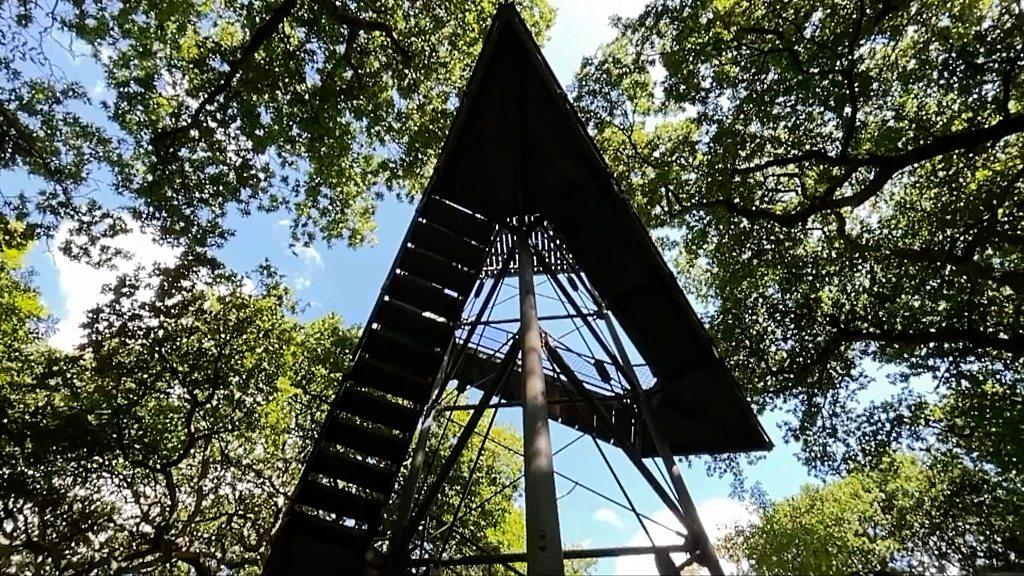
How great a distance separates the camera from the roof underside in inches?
268

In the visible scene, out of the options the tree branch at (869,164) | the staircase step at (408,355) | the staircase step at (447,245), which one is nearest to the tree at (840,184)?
the tree branch at (869,164)

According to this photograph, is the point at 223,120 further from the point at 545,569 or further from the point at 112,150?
the point at 545,569

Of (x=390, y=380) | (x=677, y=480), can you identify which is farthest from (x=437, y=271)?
(x=677, y=480)

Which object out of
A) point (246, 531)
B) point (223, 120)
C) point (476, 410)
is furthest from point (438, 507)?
point (223, 120)

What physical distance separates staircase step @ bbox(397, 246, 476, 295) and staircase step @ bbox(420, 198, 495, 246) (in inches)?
26.4

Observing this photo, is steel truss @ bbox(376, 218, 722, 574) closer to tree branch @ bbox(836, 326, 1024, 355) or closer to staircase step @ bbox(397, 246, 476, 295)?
staircase step @ bbox(397, 246, 476, 295)

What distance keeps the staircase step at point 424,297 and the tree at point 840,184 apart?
6556 millimetres

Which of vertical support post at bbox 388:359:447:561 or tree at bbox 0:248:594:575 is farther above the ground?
tree at bbox 0:248:594:575

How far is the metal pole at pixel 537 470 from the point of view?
11.5ft

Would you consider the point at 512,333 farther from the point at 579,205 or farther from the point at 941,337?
the point at 941,337

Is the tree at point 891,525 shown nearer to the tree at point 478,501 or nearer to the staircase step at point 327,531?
the tree at point 478,501

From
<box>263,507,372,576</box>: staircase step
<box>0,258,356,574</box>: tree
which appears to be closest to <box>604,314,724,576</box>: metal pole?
<box>263,507,372,576</box>: staircase step

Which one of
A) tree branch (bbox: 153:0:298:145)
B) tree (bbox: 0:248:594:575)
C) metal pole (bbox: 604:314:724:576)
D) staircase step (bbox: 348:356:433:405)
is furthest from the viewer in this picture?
tree (bbox: 0:248:594:575)

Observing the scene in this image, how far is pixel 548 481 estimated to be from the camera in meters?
3.84
